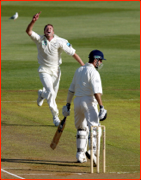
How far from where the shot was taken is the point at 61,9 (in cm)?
5303

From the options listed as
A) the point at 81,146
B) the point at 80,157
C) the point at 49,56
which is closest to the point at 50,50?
the point at 49,56

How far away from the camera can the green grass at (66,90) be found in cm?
870

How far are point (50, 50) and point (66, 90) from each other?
Answer: 215 inches

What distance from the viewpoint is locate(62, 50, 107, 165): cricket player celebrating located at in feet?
25.4

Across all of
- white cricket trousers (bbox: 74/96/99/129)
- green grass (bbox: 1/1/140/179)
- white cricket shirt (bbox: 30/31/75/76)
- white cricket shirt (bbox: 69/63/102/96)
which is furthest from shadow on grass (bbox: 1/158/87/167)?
white cricket shirt (bbox: 30/31/75/76)

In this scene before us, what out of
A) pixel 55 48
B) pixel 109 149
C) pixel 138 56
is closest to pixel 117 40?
pixel 138 56

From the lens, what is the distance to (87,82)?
7844mm

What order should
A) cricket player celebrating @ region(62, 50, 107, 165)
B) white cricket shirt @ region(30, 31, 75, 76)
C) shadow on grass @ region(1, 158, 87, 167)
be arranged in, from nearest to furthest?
cricket player celebrating @ region(62, 50, 107, 165), shadow on grass @ region(1, 158, 87, 167), white cricket shirt @ region(30, 31, 75, 76)

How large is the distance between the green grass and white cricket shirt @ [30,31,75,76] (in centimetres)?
130

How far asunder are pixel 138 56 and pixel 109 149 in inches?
672

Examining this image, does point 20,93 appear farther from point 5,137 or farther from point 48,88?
point 5,137

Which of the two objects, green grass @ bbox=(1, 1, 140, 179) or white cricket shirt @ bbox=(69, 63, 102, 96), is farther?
green grass @ bbox=(1, 1, 140, 179)

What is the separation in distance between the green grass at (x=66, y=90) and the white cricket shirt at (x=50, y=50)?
51.1 inches

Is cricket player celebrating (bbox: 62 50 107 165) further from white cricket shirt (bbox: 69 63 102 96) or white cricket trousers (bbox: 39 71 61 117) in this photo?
white cricket trousers (bbox: 39 71 61 117)
